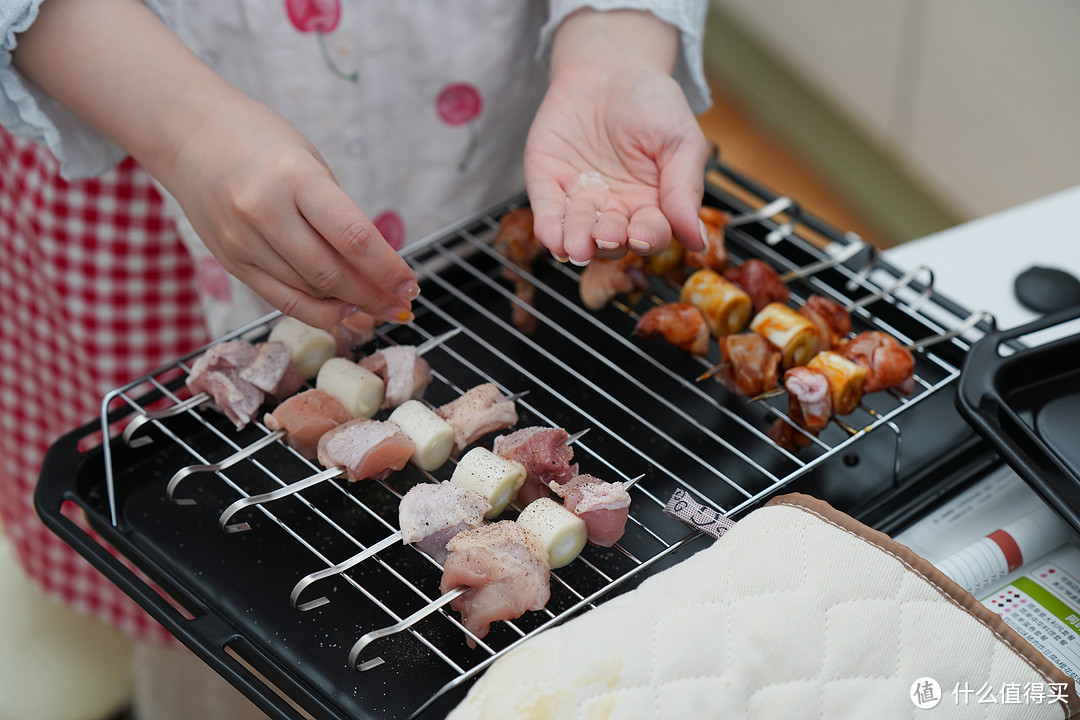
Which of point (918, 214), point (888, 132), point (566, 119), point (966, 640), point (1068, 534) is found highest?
point (566, 119)

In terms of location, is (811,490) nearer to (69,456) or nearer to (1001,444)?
(1001,444)

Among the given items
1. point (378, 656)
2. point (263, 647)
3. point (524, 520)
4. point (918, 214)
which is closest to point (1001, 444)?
point (524, 520)

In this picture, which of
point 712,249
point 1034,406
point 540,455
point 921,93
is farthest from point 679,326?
point 921,93

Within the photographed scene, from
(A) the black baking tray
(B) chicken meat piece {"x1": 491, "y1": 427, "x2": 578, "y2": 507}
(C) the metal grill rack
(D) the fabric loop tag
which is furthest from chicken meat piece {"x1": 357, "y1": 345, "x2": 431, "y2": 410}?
(A) the black baking tray

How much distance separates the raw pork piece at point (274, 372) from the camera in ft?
3.94

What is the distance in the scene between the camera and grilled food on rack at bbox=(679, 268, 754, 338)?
1.33m

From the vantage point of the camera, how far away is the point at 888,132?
3404mm

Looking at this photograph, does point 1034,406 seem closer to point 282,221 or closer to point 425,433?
point 425,433

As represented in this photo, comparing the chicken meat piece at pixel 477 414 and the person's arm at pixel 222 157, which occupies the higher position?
the person's arm at pixel 222 157

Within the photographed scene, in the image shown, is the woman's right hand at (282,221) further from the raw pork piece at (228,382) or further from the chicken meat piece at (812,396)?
the chicken meat piece at (812,396)

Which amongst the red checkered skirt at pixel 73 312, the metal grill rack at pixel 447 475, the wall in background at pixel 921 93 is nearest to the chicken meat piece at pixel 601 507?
the metal grill rack at pixel 447 475

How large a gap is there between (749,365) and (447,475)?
41cm

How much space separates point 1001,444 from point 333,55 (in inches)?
43.9

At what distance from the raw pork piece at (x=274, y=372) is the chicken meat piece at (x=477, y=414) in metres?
0.20
